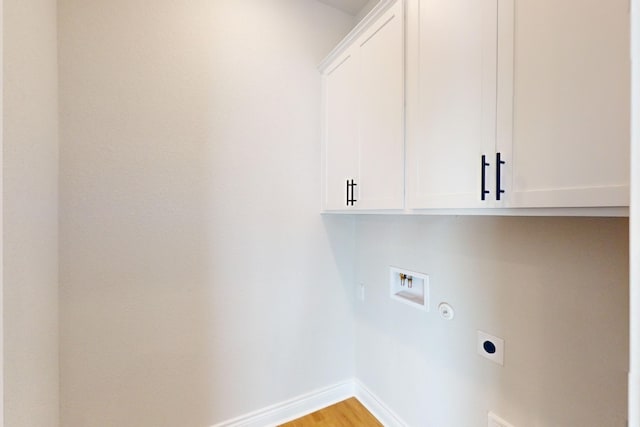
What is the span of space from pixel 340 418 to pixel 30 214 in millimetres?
1943

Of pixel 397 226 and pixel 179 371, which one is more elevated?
pixel 397 226

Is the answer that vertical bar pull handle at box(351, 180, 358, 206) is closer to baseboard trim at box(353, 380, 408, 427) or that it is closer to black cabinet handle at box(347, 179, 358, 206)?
black cabinet handle at box(347, 179, 358, 206)

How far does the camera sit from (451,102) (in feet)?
3.29

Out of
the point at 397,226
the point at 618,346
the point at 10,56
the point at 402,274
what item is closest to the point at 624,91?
the point at 618,346

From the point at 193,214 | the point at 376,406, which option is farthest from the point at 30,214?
the point at 376,406

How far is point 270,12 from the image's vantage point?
172 centimetres

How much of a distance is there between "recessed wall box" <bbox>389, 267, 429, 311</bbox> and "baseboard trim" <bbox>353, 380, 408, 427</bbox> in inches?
28.4

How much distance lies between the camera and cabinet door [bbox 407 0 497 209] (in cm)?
89

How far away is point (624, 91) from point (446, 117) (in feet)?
1.54

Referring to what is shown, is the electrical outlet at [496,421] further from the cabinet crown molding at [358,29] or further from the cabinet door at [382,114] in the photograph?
the cabinet crown molding at [358,29]

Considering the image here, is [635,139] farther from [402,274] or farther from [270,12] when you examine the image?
[270,12]

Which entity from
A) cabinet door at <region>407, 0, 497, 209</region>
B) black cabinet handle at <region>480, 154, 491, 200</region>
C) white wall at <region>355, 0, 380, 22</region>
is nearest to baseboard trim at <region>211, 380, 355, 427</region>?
cabinet door at <region>407, 0, 497, 209</region>

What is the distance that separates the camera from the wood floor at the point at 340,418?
1.76 m

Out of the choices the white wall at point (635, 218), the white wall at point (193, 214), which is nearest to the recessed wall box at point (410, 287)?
the white wall at point (193, 214)
